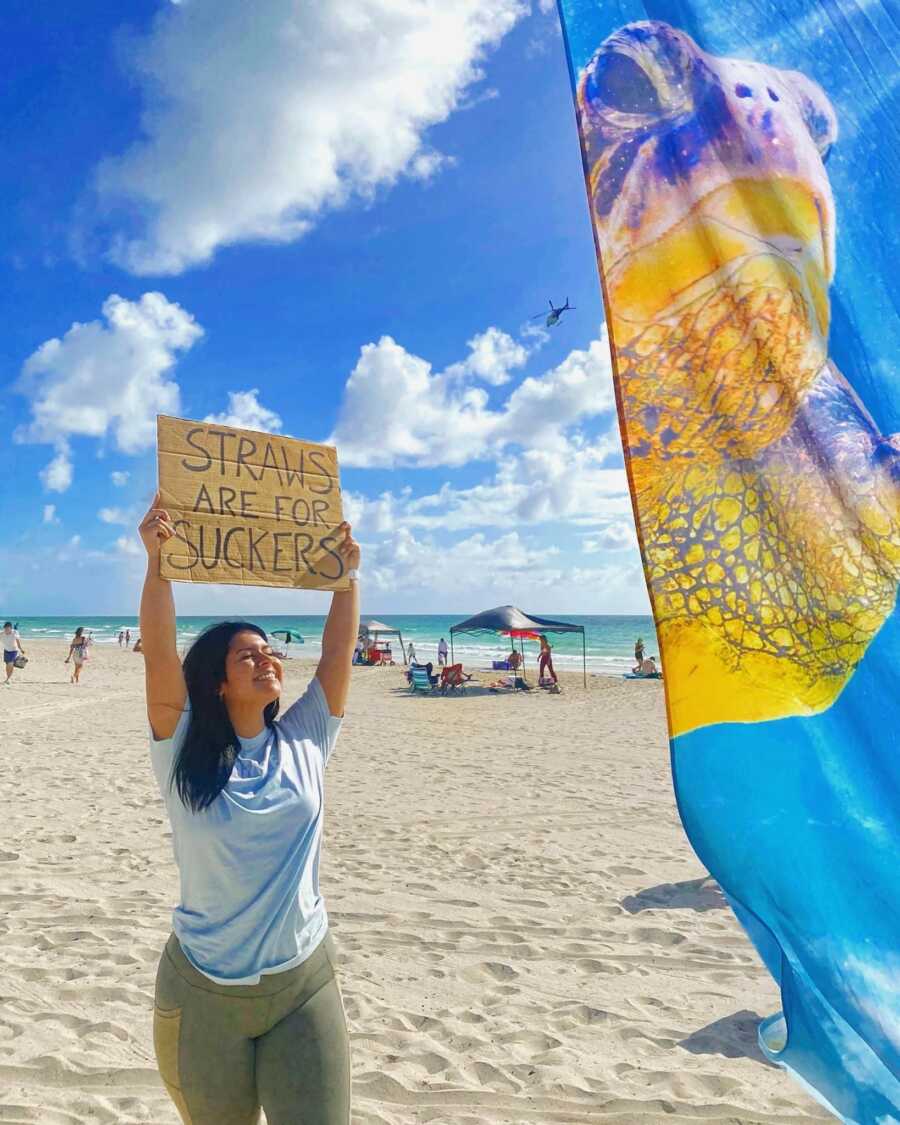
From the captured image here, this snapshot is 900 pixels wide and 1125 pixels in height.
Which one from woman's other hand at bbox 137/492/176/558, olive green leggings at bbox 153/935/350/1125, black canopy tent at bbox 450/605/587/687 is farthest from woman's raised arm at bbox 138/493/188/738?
black canopy tent at bbox 450/605/587/687

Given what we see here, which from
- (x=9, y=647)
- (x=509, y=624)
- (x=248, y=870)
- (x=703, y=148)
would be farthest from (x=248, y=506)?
(x=9, y=647)

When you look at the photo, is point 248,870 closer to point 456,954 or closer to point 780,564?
point 780,564

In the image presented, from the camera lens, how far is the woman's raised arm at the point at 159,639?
2098mm

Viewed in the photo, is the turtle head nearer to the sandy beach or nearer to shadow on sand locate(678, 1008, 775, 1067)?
the sandy beach

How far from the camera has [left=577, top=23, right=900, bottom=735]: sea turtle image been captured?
1.62 m

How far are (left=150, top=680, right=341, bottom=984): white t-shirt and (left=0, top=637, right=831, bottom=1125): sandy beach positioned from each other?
162cm

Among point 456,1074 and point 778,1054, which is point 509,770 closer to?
point 456,1074

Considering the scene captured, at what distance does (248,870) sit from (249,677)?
51cm

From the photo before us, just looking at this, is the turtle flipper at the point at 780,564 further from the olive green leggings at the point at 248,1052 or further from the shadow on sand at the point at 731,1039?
the shadow on sand at the point at 731,1039

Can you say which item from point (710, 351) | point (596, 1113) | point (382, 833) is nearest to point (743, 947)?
point (596, 1113)

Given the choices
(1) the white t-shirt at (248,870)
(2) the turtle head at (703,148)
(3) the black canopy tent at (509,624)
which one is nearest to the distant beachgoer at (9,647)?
(3) the black canopy tent at (509,624)

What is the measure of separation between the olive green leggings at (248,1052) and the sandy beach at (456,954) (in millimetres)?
1427

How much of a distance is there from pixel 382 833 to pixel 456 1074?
12.8 feet

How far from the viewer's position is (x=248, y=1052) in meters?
1.88
